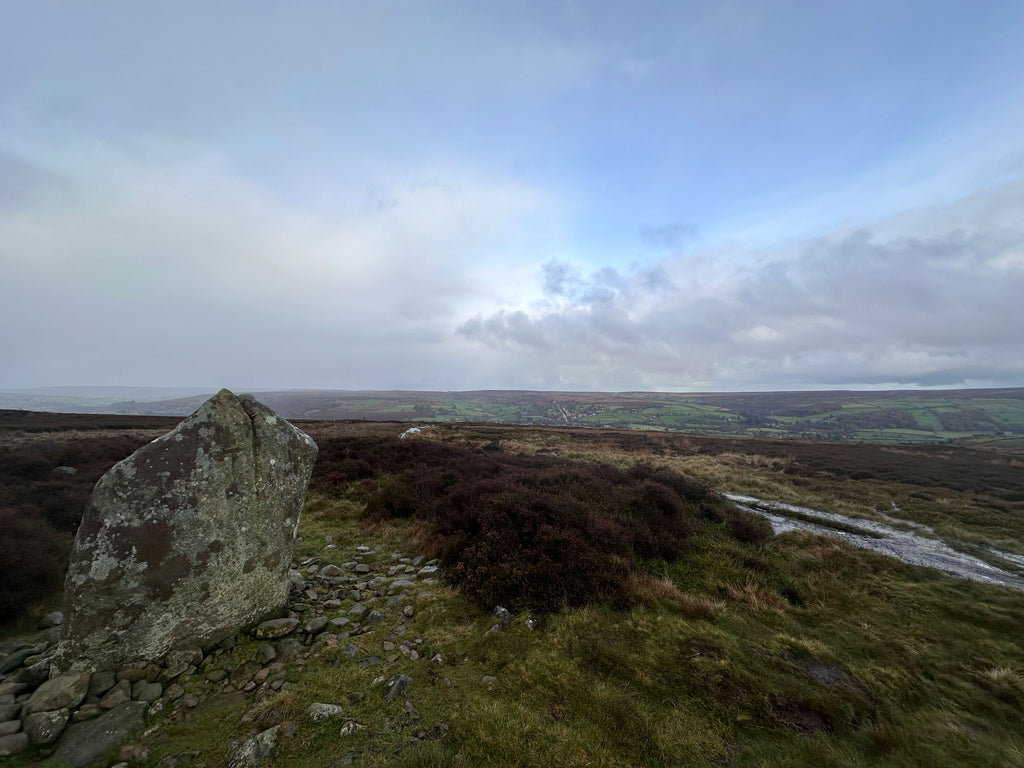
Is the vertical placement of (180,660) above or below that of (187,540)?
below

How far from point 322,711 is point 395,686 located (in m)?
0.82

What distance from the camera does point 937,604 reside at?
791 cm

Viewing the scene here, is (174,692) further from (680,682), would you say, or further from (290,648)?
(680,682)

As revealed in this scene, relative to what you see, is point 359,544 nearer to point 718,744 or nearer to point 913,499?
point 718,744

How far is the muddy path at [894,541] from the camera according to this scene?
10438mm

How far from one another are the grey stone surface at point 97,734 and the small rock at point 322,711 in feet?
5.89

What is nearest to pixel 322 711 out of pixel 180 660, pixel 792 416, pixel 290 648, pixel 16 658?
pixel 290 648

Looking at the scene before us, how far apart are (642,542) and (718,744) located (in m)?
5.43

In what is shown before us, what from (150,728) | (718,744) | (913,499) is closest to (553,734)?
(718,744)

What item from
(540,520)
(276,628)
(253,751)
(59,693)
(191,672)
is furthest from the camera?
(540,520)

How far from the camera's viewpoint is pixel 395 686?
15.2ft

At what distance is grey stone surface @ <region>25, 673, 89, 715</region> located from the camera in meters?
3.97

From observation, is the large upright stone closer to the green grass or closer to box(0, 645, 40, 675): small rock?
box(0, 645, 40, 675): small rock

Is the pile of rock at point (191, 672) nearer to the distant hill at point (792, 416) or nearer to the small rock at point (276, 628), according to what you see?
the small rock at point (276, 628)
